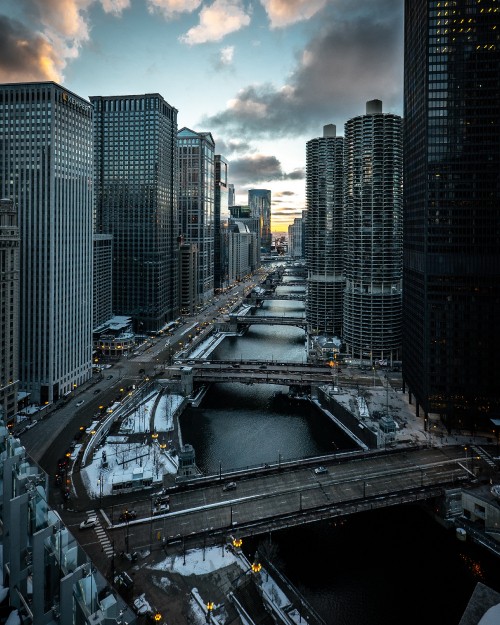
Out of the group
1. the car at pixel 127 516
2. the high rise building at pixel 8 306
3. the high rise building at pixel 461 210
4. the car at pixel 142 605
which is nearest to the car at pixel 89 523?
the car at pixel 127 516

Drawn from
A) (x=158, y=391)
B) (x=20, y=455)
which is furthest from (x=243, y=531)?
(x=158, y=391)

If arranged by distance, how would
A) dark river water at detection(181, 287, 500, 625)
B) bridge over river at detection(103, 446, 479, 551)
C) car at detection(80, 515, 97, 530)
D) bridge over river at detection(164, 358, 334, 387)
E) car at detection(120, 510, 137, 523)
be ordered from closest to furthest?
dark river water at detection(181, 287, 500, 625) → bridge over river at detection(103, 446, 479, 551) → car at detection(80, 515, 97, 530) → car at detection(120, 510, 137, 523) → bridge over river at detection(164, 358, 334, 387)

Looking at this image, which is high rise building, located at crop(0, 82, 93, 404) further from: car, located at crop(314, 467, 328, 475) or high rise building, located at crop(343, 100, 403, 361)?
high rise building, located at crop(343, 100, 403, 361)

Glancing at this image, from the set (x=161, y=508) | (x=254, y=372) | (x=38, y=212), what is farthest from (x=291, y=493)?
(x=38, y=212)

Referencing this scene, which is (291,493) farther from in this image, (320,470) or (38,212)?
(38,212)

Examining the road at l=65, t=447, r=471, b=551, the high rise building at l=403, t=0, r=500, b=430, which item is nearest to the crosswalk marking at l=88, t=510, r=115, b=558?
the road at l=65, t=447, r=471, b=551

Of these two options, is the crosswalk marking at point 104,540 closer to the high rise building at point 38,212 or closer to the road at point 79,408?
the road at point 79,408
